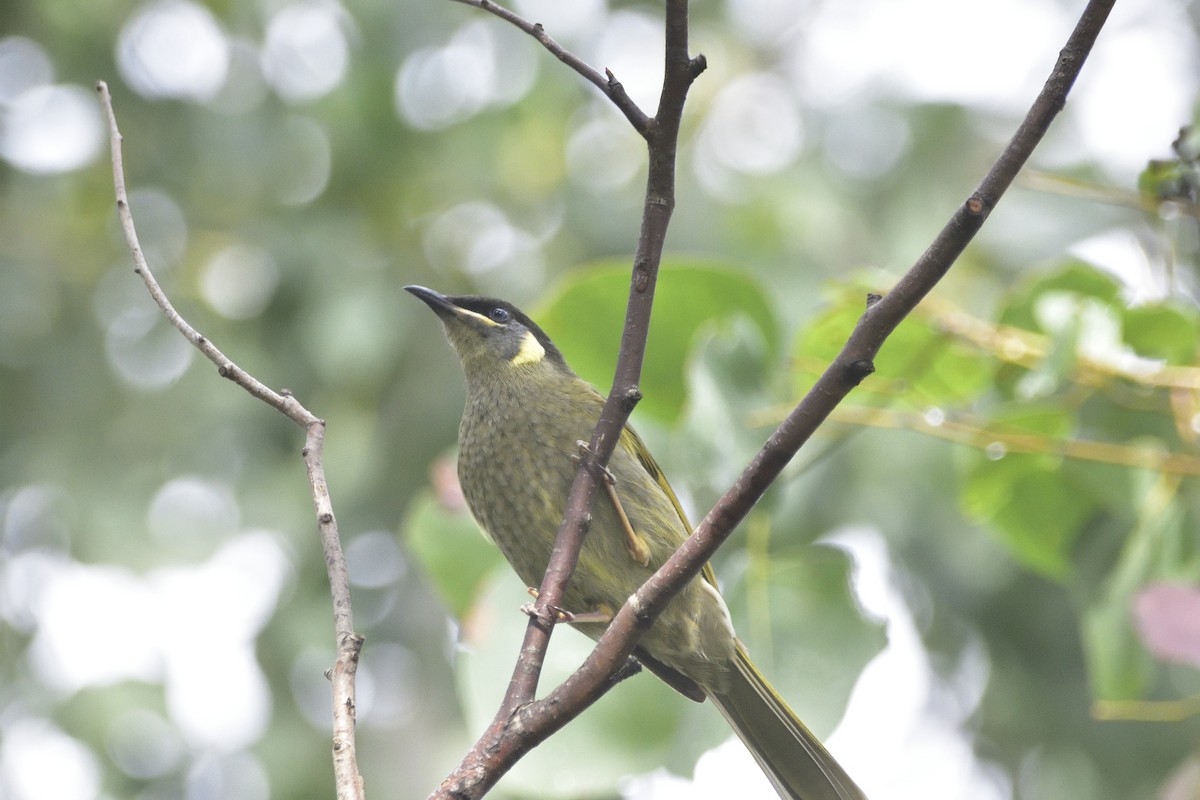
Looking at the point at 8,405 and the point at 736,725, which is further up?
the point at 8,405

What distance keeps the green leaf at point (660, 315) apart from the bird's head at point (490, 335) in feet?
0.56

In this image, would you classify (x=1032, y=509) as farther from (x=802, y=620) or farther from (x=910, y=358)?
(x=802, y=620)

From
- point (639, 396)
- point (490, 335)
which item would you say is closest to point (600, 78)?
point (639, 396)

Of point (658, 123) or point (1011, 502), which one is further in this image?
point (1011, 502)

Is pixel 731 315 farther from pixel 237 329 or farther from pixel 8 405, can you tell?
pixel 8 405

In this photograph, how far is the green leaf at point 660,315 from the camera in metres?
3.13

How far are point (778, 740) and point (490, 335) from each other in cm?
140

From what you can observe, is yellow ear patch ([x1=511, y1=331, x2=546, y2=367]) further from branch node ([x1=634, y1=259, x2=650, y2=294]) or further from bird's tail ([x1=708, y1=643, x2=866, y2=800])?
branch node ([x1=634, y1=259, x2=650, y2=294])

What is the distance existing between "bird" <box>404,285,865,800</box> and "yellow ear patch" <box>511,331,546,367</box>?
0.14 meters

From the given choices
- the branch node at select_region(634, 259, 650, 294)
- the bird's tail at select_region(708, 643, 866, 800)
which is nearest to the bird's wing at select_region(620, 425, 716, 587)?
the bird's tail at select_region(708, 643, 866, 800)

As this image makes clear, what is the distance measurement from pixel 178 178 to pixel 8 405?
1835 millimetres

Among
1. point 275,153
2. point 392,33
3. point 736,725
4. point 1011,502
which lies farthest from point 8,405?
point 1011,502

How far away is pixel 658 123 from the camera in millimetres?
1822

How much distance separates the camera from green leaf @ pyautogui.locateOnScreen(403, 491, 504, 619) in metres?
3.41
